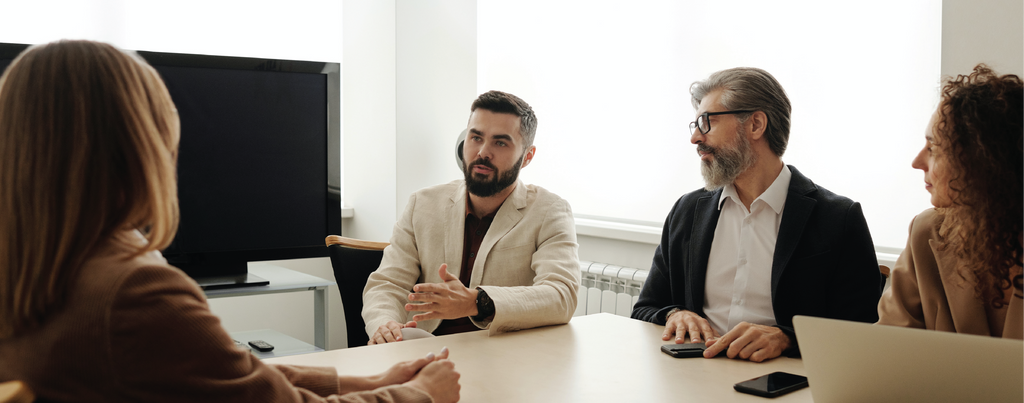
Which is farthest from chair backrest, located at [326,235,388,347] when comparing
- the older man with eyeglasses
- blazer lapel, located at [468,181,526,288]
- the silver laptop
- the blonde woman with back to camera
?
the silver laptop

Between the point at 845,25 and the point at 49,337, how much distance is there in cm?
264

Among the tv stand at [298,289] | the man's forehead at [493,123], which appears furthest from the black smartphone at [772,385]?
the tv stand at [298,289]

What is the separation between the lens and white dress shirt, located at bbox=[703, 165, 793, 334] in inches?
83.6

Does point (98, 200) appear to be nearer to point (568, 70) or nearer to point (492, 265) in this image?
point (492, 265)

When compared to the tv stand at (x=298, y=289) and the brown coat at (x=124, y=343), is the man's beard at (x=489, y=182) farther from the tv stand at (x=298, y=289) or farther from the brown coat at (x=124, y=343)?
the brown coat at (x=124, y=343)

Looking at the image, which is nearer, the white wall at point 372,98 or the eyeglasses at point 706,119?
the eyeglasses at point 706,119

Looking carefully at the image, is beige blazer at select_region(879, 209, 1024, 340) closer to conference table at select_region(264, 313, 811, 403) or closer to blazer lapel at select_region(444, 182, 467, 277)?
conference table at select_region(264, 313, 811, 403)

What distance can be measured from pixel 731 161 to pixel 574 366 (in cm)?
95

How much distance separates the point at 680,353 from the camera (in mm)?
1705

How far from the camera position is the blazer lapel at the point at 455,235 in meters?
2.47

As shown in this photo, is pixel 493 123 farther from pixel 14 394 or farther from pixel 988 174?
pixel 14 394

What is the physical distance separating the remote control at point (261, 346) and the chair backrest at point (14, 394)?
2222 millimetres

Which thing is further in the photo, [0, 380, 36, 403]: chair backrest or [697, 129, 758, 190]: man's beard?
[697, 129, 758, 190]: man's beard

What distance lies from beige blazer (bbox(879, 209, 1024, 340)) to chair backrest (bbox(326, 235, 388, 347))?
1.66 m
